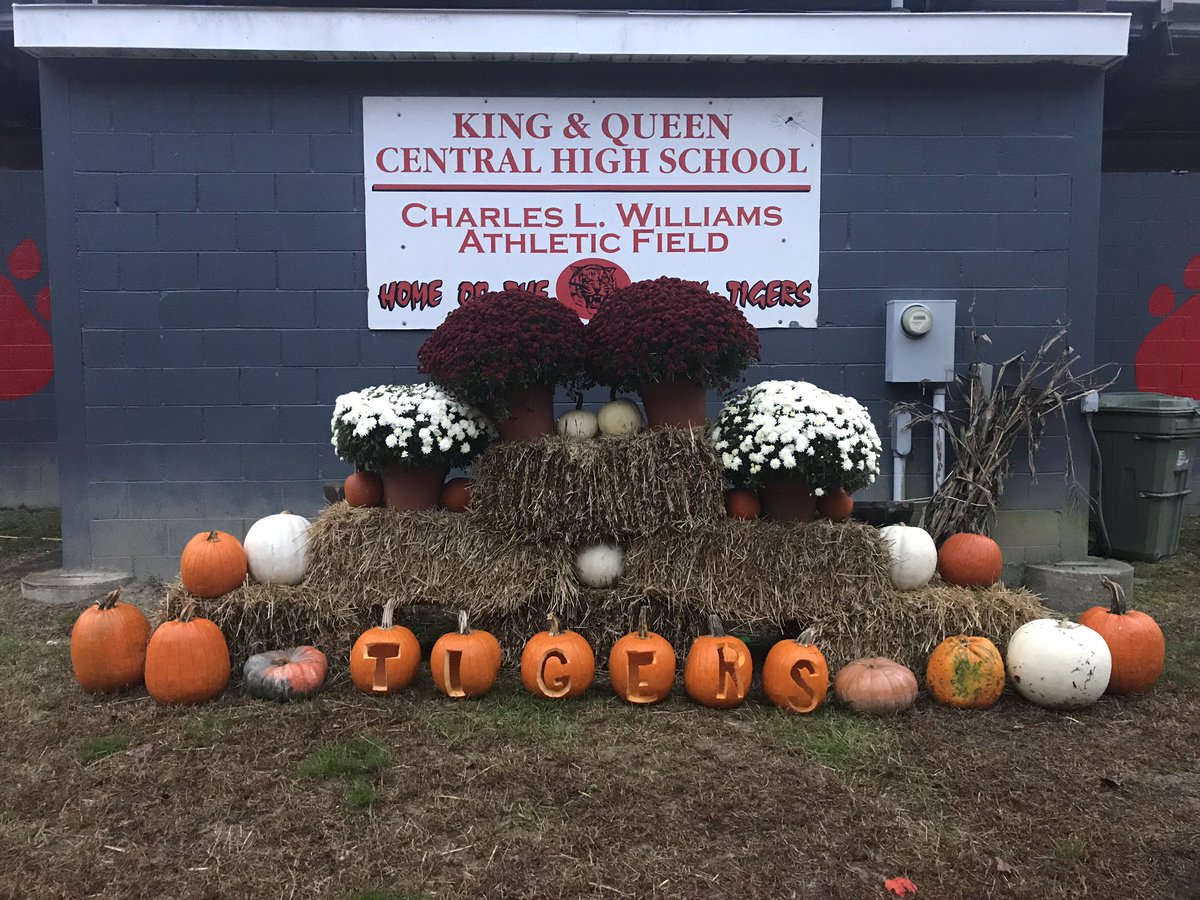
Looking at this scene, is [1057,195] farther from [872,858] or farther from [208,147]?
[208,147]

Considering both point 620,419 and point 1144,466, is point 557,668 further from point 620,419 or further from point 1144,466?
point 1144,466

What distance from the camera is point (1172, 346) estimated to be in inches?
276

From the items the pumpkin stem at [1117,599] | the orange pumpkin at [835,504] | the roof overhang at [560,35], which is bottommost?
the pumpkin stem at [1117,599]

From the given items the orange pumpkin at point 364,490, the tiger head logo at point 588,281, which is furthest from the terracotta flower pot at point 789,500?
the tiger head logo at point 588,281

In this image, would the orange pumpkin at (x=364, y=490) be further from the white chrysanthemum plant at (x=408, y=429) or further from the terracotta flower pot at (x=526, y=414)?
the terracotta flower pot at (x=526, y=414)

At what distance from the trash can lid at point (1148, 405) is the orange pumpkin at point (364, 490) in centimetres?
485

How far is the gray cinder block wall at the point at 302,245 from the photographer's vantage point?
5.24 metres

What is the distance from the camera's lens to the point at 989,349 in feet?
17.9

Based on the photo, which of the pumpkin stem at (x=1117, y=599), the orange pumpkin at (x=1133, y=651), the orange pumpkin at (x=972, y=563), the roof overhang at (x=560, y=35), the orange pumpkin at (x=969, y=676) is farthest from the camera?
the roof overhang at (x=560, y=35)

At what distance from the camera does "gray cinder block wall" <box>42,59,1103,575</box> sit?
5238 mm

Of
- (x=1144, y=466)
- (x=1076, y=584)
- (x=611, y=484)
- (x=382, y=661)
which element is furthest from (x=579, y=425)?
(x=1144, y=466)

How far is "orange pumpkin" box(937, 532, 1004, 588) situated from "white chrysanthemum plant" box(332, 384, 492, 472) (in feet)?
7.45

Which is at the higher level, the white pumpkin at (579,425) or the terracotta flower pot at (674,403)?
the terracotta flower pot at (674,403)

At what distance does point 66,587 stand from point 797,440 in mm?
4333
